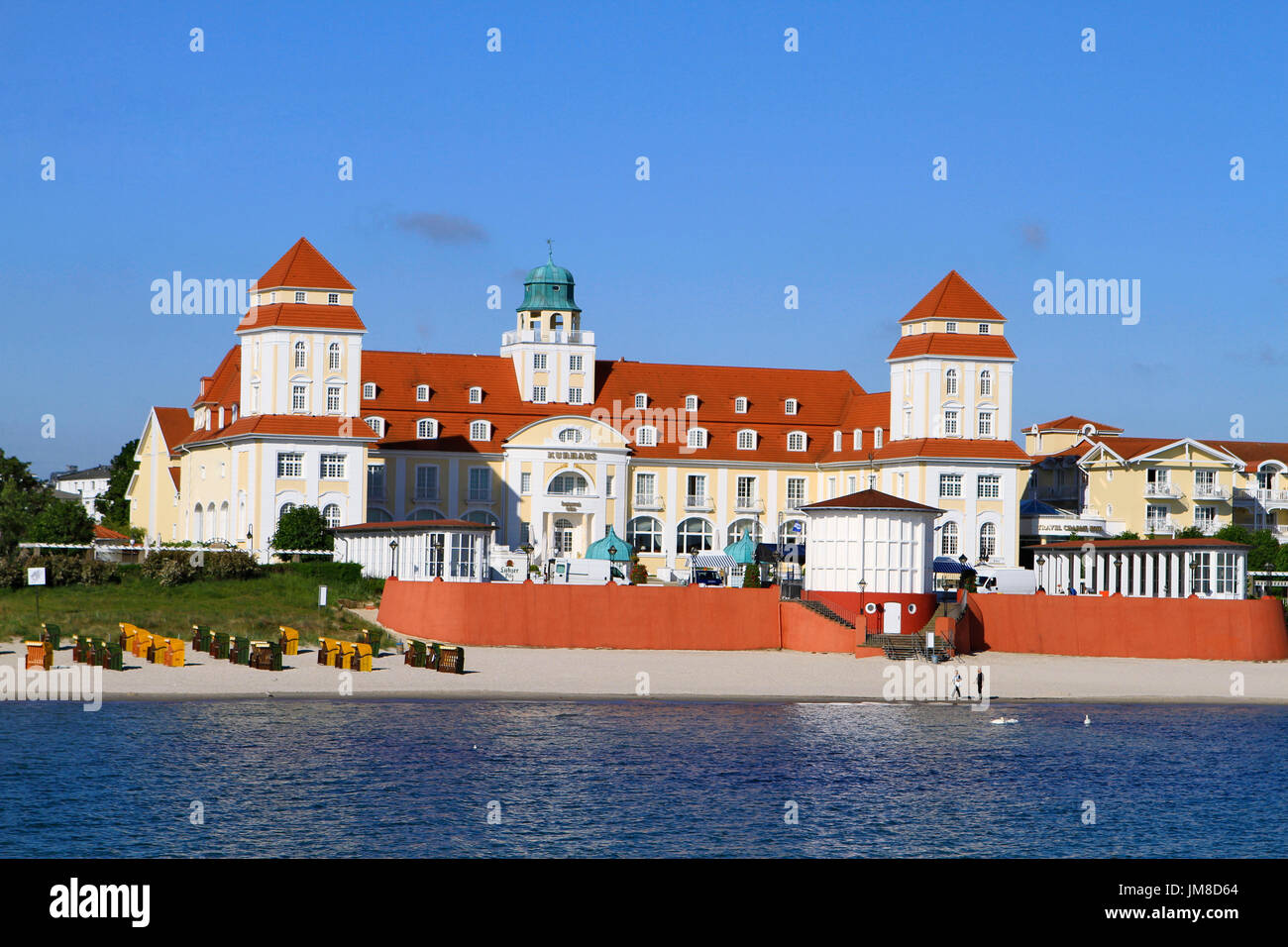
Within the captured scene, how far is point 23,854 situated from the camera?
29.1m

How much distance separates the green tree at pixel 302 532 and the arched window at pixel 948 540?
32834 millimetres

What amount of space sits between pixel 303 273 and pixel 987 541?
39.8 meters

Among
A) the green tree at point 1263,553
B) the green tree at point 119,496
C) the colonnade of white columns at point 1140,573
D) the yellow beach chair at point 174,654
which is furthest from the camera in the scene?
the green tree at point 119,496

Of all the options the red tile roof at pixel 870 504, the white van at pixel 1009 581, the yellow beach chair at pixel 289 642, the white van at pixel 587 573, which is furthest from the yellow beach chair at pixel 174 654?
the white van at pixel 1009 581

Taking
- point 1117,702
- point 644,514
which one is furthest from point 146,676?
point 644,514

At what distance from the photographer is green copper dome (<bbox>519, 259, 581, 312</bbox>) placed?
3905 inches

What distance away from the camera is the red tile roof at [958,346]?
289 ft

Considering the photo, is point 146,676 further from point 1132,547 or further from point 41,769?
point 1132,547

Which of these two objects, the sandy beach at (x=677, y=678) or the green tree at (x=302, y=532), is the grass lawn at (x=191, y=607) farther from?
the green tree at (x=302, y=532)

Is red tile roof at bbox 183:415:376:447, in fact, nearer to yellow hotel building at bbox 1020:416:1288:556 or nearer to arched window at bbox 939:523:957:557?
arched window at bbox 939:523:957:557

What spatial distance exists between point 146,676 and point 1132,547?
4052cm

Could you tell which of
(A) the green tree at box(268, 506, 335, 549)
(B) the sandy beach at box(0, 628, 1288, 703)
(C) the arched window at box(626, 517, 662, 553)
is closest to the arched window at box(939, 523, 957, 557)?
(C) the arched window at box(626, 517, 662, 553)

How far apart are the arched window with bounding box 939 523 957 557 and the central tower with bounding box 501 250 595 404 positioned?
943 inches
